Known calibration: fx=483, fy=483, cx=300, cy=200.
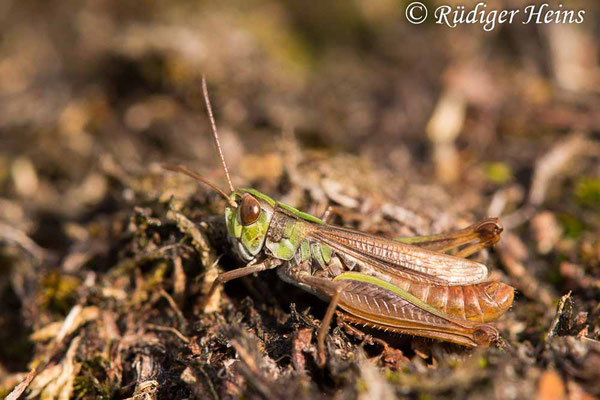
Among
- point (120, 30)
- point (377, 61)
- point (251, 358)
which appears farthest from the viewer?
point (377, 61)

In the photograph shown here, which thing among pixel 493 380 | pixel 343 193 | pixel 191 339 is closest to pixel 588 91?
pixel 343 193

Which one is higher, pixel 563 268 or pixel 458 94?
pixel 458 94

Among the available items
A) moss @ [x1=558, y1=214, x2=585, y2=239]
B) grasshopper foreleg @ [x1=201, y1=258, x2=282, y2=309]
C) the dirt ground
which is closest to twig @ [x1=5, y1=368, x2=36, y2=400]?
the dirt ground

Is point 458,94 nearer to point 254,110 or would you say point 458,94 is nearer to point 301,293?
point 254,110

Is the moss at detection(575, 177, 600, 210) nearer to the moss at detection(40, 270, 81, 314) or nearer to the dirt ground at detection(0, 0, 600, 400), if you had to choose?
the dirt ground at detection(0, 0, 600, 400)

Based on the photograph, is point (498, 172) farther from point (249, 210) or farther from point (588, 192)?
point (249, 210)

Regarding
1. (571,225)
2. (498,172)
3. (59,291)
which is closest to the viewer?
(59,291)

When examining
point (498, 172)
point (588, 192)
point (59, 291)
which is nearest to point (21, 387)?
point (59, 291)
